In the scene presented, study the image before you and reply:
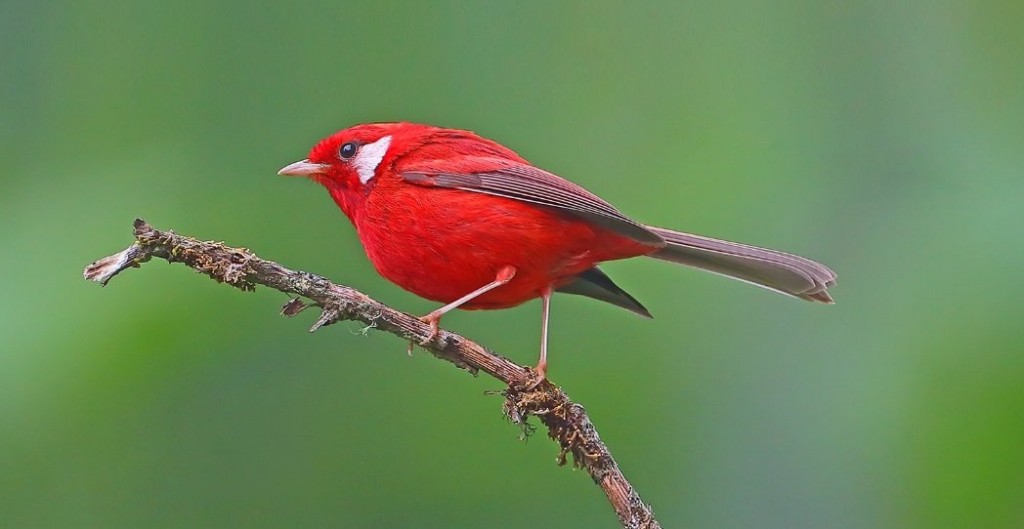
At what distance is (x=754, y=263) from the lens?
5215 mm

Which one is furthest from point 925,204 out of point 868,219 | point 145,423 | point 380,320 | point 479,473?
point 145,423

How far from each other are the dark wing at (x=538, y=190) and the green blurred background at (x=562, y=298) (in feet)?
2.94

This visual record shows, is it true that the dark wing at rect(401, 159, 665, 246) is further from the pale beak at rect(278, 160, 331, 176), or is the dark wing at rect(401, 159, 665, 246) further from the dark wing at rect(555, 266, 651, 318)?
the pale beak at rect(278, 160, 331, 176)

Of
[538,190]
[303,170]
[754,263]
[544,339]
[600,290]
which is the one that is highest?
[303,170]

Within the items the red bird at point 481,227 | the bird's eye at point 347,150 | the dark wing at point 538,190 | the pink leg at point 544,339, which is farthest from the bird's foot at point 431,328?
the bird's eye at point 347,150

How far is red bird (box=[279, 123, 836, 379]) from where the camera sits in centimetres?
466

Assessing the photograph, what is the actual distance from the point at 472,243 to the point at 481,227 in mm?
78

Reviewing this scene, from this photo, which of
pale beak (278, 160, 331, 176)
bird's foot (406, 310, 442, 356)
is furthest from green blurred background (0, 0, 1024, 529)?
bird's foot (406, 310, 442, 356)

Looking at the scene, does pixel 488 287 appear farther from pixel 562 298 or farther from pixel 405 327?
pixel 562 298

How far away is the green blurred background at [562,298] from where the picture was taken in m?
5.55

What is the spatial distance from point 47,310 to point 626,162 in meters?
2.90

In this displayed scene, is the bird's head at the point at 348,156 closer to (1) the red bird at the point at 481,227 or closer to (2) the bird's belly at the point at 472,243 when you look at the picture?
(1) the red bird at the point at 481,227

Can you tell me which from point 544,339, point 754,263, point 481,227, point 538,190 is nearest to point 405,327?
point 544,339

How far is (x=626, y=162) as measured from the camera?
6.12 m
